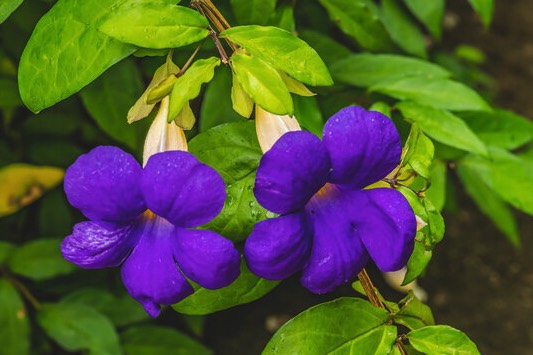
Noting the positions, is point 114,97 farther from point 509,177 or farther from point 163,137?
point 509,177

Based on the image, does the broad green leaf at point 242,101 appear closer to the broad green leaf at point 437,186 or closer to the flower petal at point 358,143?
the flower petal at point 358,143

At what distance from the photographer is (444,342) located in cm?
92

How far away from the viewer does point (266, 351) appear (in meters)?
0.92

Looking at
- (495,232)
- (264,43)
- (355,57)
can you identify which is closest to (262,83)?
(264,43)

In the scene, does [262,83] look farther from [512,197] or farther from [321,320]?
[512,197]

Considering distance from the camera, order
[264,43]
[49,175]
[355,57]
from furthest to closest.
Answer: [49,175]
[355,57]
[264,43]

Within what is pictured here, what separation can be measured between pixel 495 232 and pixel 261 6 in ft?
6.10

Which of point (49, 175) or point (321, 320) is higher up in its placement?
point (321, 320)

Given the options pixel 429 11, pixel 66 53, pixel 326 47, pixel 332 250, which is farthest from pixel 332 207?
pixel 429 11

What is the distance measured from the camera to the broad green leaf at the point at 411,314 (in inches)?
38.7

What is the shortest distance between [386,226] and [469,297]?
1.84 metres

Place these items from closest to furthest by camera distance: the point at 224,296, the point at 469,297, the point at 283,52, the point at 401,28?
the point at 283,52 → the point at 224,296 → the point at 401,28 → the point at 469,297

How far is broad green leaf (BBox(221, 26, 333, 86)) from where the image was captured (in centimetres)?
84

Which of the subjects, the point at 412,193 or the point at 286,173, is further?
the point at 412,193
